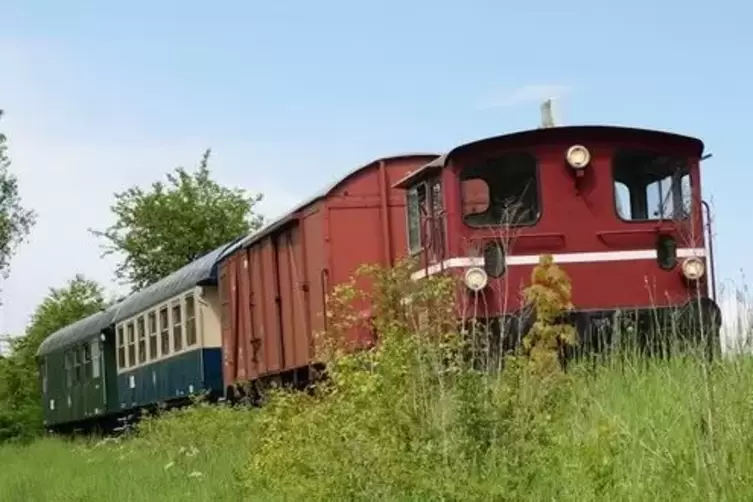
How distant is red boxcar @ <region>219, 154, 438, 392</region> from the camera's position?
50.6 ft

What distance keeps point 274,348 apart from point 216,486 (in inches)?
280

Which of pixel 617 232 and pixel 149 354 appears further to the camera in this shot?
pixel 149 354

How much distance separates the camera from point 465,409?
809cm

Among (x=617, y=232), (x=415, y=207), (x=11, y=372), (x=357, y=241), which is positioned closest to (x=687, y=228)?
(x=617, y=232)

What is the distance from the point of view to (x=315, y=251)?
15812 millimetres

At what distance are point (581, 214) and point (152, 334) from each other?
14925 millimetres

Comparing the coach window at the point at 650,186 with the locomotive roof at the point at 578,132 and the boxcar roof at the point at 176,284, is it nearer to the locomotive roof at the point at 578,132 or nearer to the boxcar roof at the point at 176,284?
the locomotive roof at the point at 578,132

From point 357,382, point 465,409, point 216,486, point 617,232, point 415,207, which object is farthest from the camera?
point 415,207

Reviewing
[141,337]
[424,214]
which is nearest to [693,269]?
[424,214]

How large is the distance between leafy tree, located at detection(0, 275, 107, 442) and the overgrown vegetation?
2711cm

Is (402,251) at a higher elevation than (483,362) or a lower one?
higher

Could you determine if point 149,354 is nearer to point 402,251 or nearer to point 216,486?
point 402,251

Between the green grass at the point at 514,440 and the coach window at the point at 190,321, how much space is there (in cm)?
1177

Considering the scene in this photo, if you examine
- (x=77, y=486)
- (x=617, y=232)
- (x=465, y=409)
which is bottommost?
(x=77, y=486)
